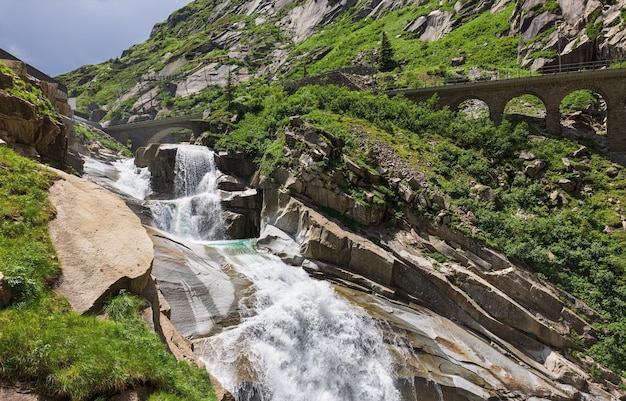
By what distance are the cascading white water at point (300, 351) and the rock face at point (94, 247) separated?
15.2 feet

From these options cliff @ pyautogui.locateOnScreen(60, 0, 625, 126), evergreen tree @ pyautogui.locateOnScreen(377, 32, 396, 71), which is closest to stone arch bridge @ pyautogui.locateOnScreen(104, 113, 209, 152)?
cliff @ pyautogui.locateOnScreen(60, 0, 625, 126)

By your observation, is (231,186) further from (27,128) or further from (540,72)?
(540,72)

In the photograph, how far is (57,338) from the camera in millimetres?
5023

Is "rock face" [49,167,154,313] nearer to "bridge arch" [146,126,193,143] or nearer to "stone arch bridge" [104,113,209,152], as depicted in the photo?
"stone arch bridge" [104,113,209,152]

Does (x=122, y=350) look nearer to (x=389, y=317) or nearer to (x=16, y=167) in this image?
(x=16, y=167)

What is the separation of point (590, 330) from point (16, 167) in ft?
73.7

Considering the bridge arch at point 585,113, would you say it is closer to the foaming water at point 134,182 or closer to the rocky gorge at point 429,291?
the rocky gorge at point 429,291

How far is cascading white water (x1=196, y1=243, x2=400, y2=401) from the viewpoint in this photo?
415 inches

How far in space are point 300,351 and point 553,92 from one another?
1194 inches

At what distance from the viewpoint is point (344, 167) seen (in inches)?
782

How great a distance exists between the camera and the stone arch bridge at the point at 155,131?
144 ft

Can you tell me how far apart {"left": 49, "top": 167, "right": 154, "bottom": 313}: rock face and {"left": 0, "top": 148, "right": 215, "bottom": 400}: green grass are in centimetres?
26

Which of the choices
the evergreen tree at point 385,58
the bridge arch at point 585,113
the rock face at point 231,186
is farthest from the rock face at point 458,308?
the evergreen tree at point 385,58

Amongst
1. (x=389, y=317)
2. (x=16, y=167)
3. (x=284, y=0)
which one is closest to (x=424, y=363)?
(x=389, y=317)
